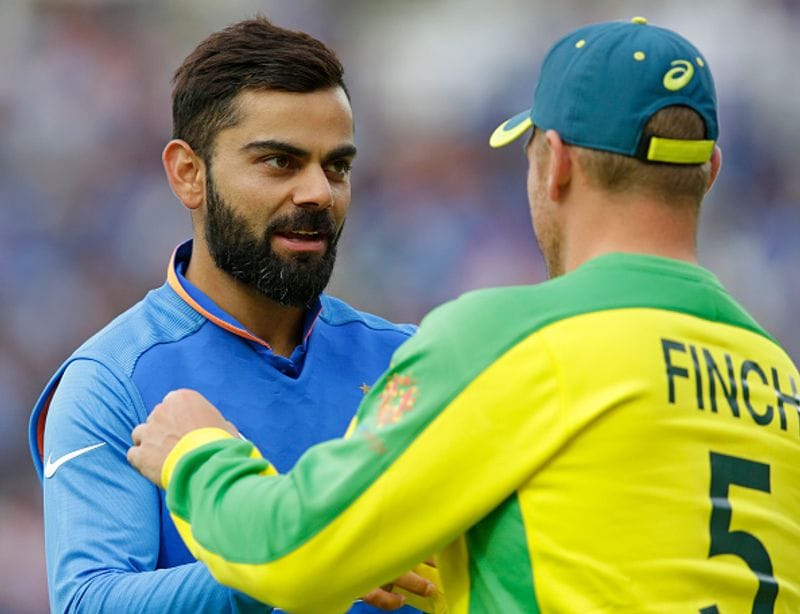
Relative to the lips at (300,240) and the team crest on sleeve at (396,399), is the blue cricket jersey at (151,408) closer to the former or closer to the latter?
the lips at (300,240)

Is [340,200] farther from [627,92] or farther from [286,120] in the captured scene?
[627,92]

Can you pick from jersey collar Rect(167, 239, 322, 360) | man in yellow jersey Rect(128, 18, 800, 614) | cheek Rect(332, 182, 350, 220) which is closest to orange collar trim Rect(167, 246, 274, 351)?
jersey collar Rect(167, 239, 322, 360)

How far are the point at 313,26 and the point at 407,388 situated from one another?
560cm

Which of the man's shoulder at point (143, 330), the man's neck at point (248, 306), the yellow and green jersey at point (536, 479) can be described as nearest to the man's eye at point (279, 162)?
the man's neck at point (248, 306)

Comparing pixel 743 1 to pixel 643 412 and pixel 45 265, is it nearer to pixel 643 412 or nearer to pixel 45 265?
pixel 45 265

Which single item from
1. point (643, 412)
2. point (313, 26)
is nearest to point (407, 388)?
point (643, 412)

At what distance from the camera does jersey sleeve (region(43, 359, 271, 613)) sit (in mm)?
2354

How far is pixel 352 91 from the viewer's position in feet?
23.7

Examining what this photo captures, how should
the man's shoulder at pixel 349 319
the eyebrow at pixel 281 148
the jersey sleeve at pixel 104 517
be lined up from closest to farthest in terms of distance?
the jersey sleeve at pixel 104 517
the eyebrow at pixel 281 148
the man's shoulder at pixel 349 319

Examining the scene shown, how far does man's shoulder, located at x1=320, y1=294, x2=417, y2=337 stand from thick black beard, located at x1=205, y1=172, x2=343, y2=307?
0.19m

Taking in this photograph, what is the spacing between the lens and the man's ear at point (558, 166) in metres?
2.09

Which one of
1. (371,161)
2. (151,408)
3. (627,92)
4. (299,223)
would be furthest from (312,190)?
(371,161)

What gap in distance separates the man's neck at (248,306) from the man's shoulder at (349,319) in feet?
0.40

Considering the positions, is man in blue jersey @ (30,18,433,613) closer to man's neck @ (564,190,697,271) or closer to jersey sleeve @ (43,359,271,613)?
jersey sleeve @ (43,359,271,613)
